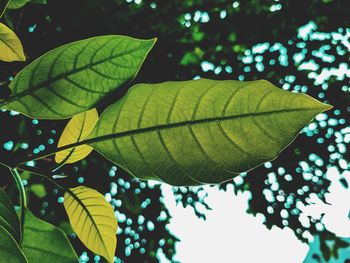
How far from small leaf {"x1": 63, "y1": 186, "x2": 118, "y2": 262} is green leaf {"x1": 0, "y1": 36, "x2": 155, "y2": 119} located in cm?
20

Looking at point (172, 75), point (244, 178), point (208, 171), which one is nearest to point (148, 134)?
point (208, 171)

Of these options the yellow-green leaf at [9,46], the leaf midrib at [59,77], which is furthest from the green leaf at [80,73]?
the yellow-green leaf at [9,46]

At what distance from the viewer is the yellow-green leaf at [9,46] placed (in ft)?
1.82

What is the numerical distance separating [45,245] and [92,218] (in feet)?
0.44

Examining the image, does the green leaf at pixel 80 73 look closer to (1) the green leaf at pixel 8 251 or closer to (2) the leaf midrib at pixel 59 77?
(2) the leaf midrib at pixel 59 77

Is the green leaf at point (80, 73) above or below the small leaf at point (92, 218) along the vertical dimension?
above

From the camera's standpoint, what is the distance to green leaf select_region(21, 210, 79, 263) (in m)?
0.51

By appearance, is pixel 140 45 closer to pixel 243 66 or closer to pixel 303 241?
pixel 243 66

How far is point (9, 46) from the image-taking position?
569 mm

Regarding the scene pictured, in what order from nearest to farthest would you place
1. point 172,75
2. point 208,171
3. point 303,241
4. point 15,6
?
point 208,171 → point 15,6 → point 172,75 → point 303,241

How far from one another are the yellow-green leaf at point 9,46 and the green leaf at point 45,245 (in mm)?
259

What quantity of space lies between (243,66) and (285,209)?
208cm

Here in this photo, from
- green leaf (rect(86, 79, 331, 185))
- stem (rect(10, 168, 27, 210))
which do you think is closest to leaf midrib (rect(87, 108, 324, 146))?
green leaf (rect(86, 79, 331, 185))

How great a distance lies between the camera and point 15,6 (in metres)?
0.65
